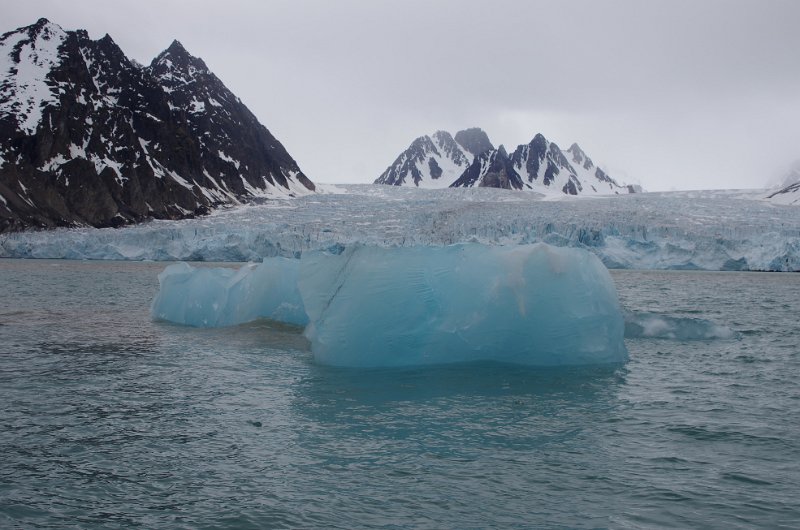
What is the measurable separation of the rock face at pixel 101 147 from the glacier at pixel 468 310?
2878 inches

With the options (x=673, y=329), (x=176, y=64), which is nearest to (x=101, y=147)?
(x=176, y=64)

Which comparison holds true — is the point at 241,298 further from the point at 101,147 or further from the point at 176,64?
the point at 176,64

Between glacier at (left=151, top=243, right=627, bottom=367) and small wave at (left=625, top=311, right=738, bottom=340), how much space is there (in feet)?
14.4

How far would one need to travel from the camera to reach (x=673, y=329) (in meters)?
16.1

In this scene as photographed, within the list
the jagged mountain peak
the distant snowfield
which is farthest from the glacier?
the jagged mountain peak

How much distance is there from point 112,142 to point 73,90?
9791 mm

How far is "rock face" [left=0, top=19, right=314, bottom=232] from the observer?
8494 cm

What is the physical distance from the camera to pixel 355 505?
209 inches

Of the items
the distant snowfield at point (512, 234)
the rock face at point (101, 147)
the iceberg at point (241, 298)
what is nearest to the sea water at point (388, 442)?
the iceberg at point (241, 298)

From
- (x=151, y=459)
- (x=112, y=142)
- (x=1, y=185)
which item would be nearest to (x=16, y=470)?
(x=151, y=459)

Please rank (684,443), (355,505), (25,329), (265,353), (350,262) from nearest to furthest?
(355,505)
(684,443)
(350,262)
(265,353)
(25,329)

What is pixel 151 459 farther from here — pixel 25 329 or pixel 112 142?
pixel 112 142

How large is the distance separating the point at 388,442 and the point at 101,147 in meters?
97.9

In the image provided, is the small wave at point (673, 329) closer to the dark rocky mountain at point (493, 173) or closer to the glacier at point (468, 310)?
the glacier at point (468, 310)
